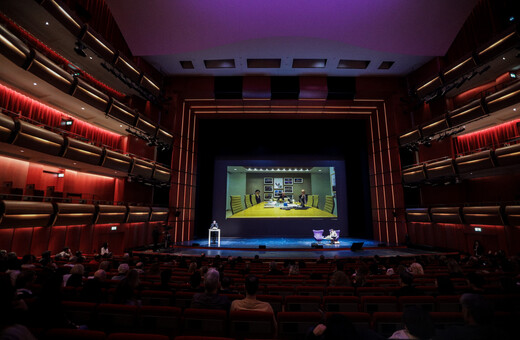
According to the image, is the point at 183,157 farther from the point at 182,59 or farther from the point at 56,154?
the point at 56,154

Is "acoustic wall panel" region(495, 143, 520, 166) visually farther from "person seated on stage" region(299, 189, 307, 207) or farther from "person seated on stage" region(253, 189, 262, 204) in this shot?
"person seated on stage" region(253, 189, 262, 204)

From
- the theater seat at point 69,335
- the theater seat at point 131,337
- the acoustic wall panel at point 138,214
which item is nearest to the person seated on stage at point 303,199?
the acoustic wall panel at point 138,214

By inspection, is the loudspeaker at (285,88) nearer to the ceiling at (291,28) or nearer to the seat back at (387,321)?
the ceiling at (291,28)

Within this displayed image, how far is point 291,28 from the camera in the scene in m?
13.5

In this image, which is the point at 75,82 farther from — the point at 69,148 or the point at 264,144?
the point at 264,144

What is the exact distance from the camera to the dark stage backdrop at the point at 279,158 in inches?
814

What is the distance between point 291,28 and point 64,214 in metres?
15.6

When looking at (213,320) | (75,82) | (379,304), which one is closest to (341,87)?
(75,82)

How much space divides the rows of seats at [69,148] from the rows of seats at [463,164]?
59.2 feet

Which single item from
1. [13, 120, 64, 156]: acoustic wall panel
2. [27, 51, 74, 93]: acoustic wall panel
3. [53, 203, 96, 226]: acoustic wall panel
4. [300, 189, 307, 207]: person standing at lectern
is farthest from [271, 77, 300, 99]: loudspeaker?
[53, 203, 96, 226]: acoustic wall panel

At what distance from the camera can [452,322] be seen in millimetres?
2510

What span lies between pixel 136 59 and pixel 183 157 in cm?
775

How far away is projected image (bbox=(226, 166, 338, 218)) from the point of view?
807 inches

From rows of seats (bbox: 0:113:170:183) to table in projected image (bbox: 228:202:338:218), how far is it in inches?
297
